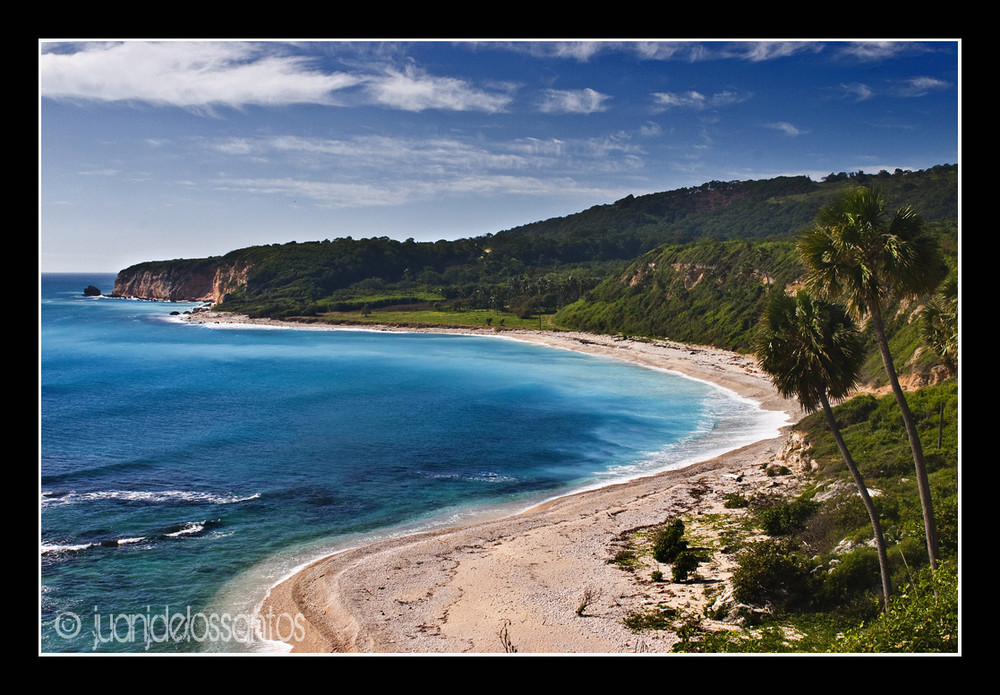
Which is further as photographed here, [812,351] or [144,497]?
[144,497]

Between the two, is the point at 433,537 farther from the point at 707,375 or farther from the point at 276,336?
the point at 276,336

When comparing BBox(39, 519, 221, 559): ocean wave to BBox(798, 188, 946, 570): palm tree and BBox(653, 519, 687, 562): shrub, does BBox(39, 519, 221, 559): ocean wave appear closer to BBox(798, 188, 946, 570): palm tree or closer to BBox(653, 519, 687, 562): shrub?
BBox(653, 519, 687, 562): shrub

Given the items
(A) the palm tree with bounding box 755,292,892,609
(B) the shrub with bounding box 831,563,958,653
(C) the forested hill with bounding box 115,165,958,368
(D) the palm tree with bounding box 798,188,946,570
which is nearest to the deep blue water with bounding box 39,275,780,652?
(B) the shrub with bounding box 831,563,958,653

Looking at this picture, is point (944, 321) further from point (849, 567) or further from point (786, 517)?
point (786, 517)

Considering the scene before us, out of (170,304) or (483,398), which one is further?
(170,304)

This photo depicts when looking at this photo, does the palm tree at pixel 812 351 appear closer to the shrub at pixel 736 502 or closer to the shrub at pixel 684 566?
the shrub at pixel 684 566

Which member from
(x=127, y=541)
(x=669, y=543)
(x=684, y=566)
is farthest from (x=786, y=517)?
(x=127, y=541)

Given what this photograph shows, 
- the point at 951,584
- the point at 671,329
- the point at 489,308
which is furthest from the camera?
the point at 489,308
